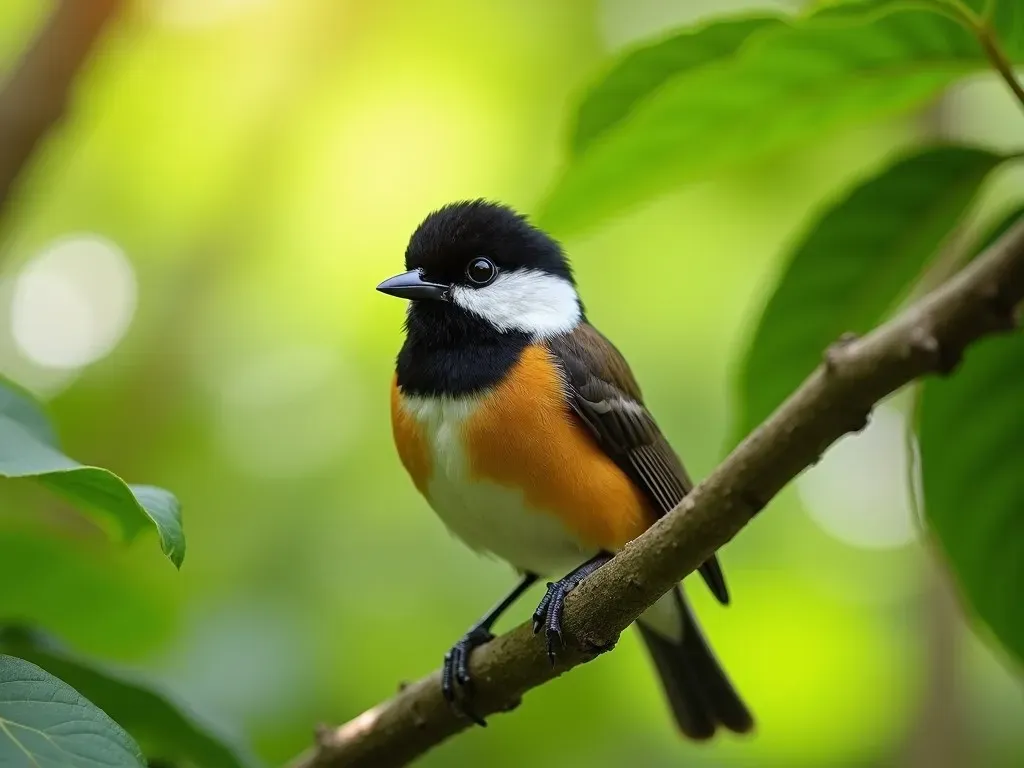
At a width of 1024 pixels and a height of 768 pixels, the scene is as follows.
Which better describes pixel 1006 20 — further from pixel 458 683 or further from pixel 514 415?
pixel 458 683

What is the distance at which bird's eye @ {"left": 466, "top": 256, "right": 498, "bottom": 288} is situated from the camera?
3.24m

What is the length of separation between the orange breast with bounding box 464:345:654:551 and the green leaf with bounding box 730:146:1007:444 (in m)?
0.64

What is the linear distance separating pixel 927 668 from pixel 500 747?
1.56 metres

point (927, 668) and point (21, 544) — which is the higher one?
point (21, 544)

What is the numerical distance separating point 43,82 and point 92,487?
229cm

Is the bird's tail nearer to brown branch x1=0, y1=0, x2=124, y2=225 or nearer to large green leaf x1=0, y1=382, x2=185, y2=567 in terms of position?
large green leaf x1=0, y1=382, x2=185, y2=567

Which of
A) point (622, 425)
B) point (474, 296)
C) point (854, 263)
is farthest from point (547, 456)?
point (854, 263)

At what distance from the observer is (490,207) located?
3301 millimetres

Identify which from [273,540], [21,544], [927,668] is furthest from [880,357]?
[273,540]

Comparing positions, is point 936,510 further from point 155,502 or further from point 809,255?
point 155,502

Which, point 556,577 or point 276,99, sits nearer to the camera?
point 556,577

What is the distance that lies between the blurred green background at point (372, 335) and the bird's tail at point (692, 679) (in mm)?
876

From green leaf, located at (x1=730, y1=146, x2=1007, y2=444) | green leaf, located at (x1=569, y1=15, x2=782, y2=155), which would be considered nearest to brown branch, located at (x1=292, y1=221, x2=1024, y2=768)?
green leaf, located at (x1=730, y1=146, x2=1007, y2=444)

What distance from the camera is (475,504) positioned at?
2891 millimetres
